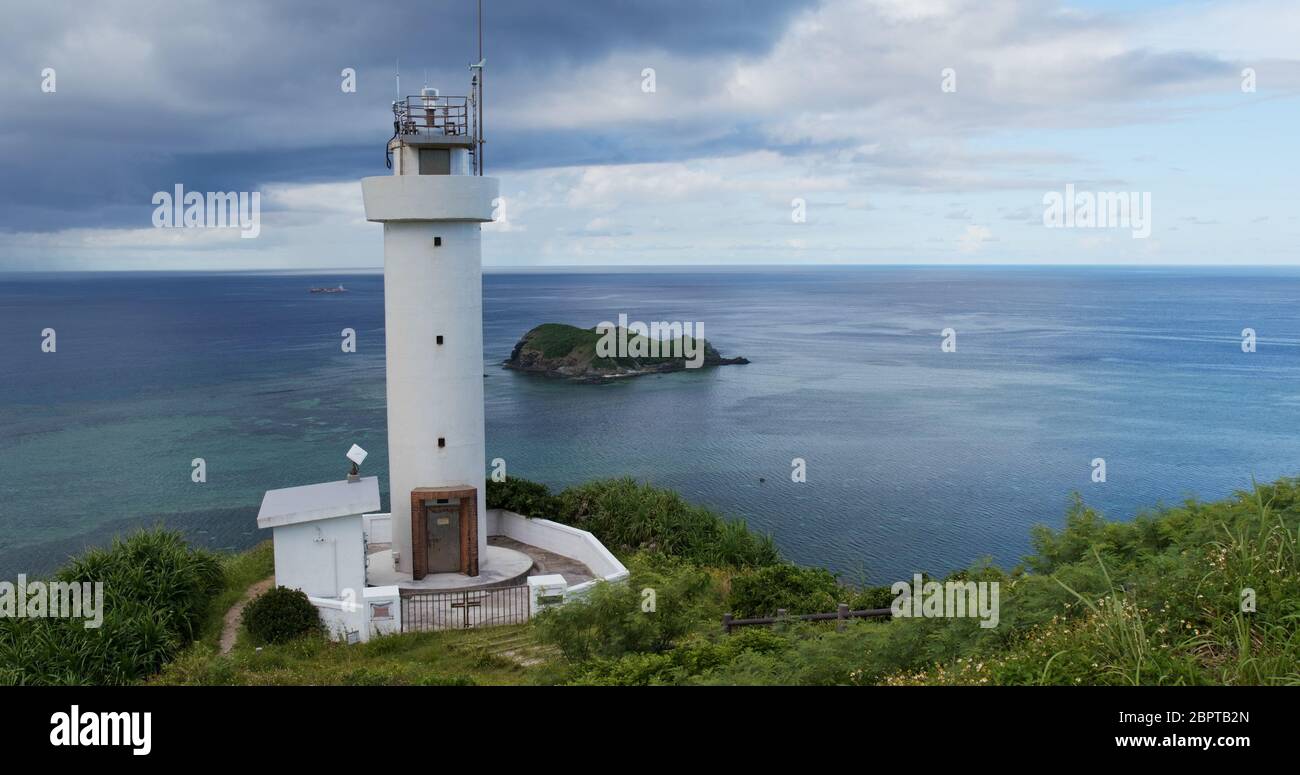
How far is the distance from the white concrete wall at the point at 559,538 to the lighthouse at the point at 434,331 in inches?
72.2

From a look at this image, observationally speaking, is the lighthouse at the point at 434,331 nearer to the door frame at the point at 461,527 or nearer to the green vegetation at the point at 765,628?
the door frame at the point at 461,527

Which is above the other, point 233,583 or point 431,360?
point 431,360

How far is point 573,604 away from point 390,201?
775 cm

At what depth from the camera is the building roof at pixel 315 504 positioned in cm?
1469

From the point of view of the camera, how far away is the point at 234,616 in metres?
15.1

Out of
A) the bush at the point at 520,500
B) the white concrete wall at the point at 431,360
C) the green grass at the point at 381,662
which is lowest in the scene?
the green grass at the point at 381,662

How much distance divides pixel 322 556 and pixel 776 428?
37.4 m

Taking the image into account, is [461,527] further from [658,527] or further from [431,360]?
[658,527]

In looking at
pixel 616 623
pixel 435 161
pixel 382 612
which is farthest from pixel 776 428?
pixel 616 623

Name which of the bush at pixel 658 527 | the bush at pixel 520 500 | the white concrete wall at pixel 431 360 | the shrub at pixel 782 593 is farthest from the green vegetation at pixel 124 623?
the shrub at pixel 782 593

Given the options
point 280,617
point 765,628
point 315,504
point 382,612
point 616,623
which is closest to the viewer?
point 616,623

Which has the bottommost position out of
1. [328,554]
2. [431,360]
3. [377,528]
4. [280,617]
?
[280,617]
